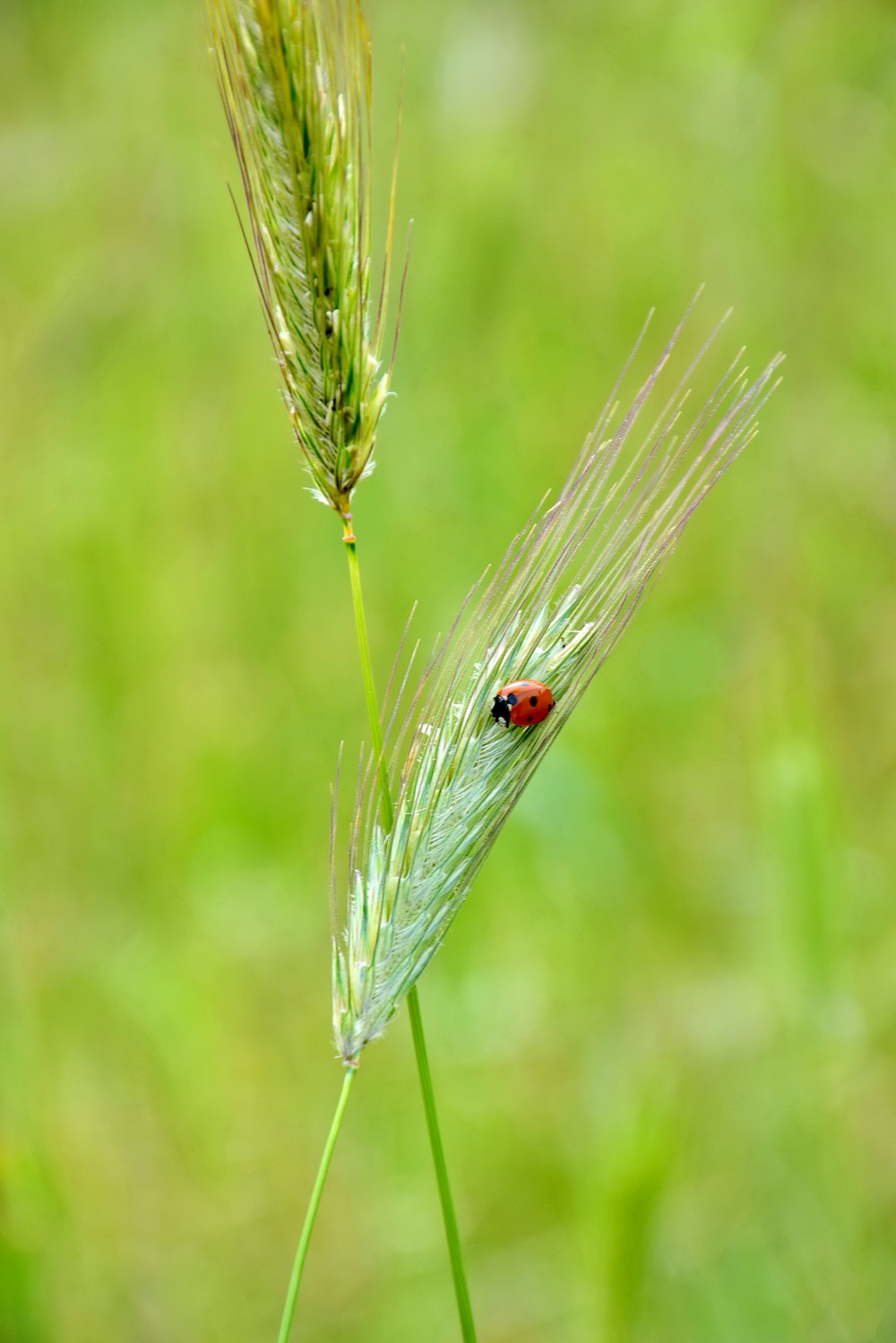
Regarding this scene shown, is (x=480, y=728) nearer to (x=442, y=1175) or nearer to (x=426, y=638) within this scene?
(x=442, y=1175)

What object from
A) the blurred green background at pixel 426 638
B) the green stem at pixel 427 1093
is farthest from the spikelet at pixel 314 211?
the blurred green background at pixel 426 638

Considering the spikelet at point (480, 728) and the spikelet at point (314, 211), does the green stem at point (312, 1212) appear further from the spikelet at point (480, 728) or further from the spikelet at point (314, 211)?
the spikelet at point (314, 211)

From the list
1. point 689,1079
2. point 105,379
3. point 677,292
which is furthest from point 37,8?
point 689,1079

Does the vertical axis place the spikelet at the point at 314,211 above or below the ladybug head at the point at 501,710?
above

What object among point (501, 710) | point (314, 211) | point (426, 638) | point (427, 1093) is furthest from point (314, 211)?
point (426, 638)

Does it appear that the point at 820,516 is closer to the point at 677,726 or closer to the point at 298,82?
the point at 677,726

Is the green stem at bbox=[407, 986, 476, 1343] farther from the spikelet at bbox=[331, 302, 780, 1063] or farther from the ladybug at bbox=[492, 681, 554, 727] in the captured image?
the ladybug at bbox=[492, 681, 554, 727]

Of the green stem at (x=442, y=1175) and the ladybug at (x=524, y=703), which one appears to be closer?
the green stem at (x=442, y=1175)

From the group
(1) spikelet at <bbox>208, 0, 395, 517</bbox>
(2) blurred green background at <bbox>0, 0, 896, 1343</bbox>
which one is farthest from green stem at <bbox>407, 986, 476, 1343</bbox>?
(2) blurred green background at <bbox>0, 0, 896, 1343</bbox>
